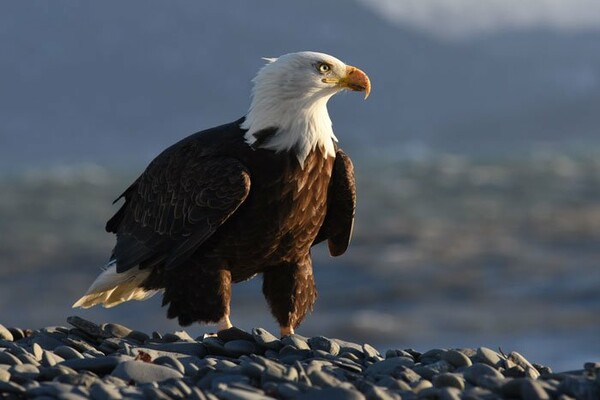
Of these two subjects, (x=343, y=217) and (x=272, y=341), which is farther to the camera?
(x=343, y=217)

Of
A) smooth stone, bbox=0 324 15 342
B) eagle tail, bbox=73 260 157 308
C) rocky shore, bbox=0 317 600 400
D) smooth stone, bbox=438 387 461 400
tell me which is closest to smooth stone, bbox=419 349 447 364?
rocky shore, bbox=0 317 600 400

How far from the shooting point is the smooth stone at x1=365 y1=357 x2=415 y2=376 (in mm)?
6102

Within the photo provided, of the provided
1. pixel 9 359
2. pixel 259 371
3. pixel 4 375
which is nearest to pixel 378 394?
pixel 259 371

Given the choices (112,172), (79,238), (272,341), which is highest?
(112,172)

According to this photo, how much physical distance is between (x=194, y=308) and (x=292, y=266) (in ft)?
1.78

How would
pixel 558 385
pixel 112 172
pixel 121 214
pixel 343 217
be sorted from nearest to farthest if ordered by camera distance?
pixel 558 385
pixel 343 217
pixel 121 214
pixel 112 172

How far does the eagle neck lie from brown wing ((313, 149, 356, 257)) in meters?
0.11

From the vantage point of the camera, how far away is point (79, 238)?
29750 mm

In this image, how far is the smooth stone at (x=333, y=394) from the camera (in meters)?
5.41

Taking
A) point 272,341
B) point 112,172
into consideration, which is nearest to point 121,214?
point 272,341

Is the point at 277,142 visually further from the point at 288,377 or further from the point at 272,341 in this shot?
the point at 288,377

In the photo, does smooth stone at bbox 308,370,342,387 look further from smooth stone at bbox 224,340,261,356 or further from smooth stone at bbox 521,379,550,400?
smooth stone at bbox 224,340,261,356

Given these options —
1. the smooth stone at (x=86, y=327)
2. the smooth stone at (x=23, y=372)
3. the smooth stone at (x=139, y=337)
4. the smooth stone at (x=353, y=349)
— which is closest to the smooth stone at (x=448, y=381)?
the smooth stone at (x=353, y=349)

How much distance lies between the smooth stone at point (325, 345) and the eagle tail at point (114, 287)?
1.81 metres
